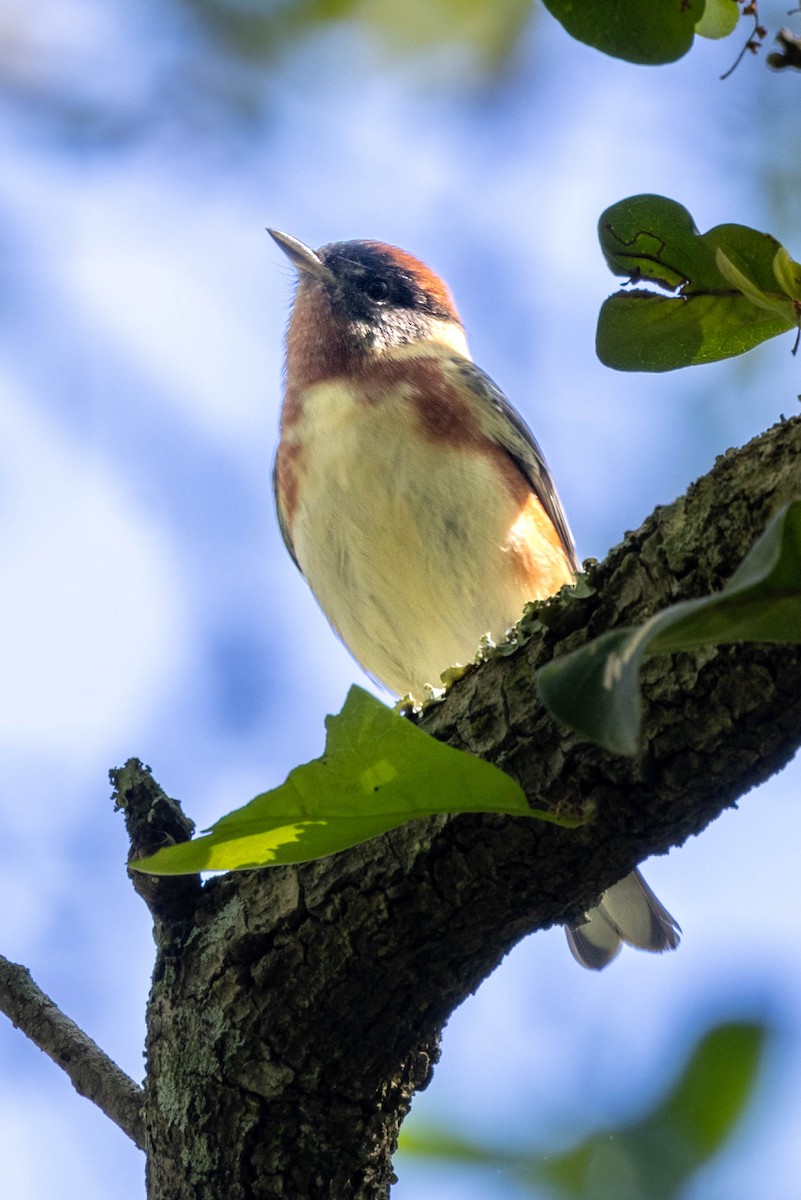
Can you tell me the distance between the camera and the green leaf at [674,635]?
3.59ft


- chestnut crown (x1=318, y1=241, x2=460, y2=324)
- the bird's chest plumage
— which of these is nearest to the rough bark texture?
the bird's chest plumage

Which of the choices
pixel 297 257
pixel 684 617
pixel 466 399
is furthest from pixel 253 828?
pixel 297 257

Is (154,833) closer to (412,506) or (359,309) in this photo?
(412,506)

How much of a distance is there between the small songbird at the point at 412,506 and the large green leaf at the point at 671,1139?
7.15 ft

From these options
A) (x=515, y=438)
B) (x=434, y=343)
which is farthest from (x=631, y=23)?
(x=434, y=343)

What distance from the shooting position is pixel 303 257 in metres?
5.73

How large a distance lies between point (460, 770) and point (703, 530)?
0.72m

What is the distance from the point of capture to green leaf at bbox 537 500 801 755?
3.59 ft

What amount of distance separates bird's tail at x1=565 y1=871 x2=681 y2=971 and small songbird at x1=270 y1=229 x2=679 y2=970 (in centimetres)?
118

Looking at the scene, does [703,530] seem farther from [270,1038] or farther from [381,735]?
[270,1038]

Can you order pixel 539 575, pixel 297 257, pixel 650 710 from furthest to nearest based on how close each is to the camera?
1. pixel 297 257
2. pixel 539 575
3. pixel 650 710

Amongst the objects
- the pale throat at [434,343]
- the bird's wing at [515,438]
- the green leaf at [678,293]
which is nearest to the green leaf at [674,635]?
the green leaf at [678,293]

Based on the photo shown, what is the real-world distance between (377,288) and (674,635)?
15.5ft

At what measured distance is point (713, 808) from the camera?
212cm
